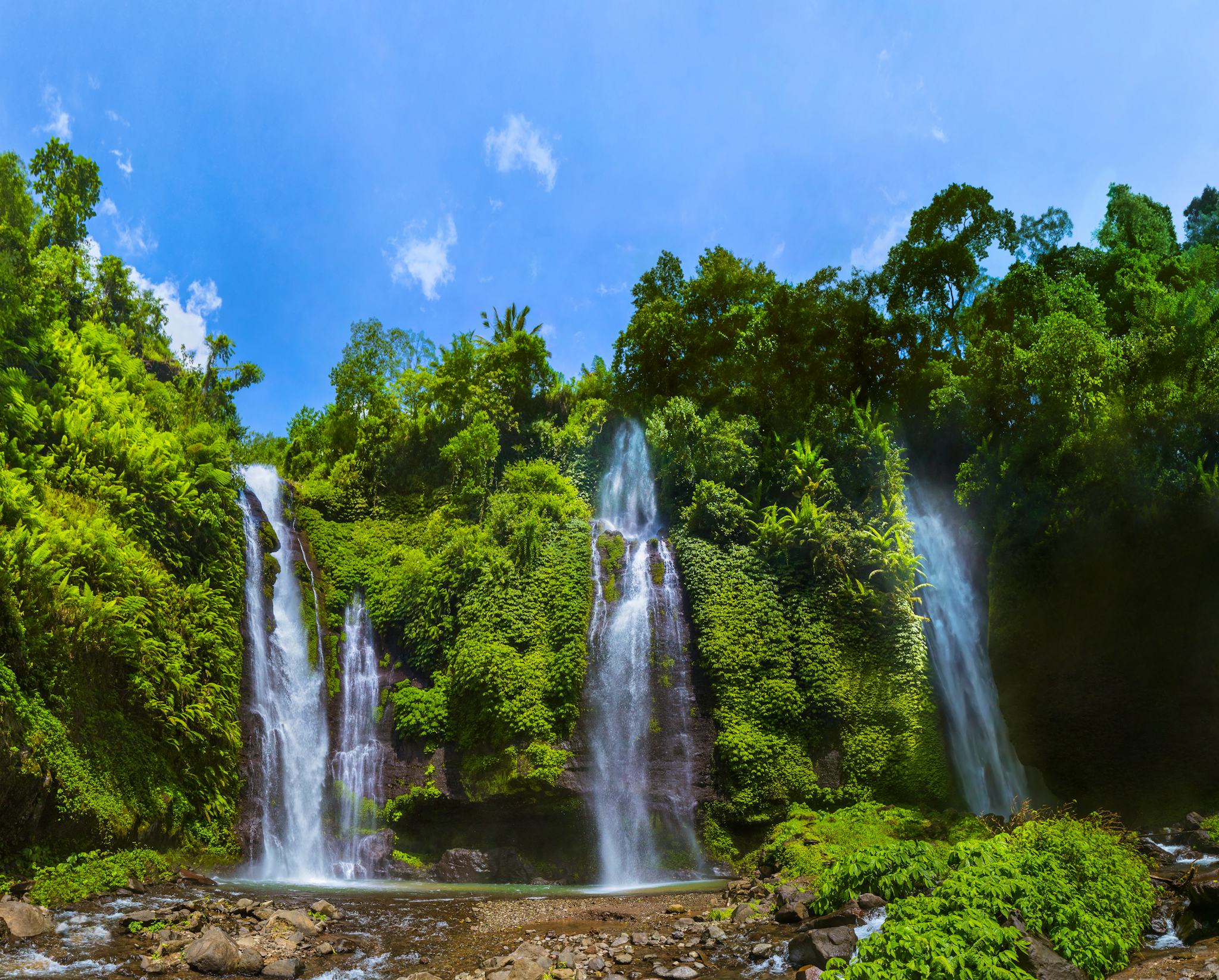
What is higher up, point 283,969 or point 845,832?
point 283,969

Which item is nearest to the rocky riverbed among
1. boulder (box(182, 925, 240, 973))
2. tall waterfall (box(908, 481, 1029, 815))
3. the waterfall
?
boulder (box(182, 925, 240, 973))

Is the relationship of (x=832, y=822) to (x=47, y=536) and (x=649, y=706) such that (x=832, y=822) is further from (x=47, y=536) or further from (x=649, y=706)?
(x=47, y=536)

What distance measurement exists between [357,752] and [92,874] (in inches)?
228

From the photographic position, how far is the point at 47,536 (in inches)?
441

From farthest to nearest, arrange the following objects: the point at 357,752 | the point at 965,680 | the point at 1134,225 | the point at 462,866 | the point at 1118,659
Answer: the point at 1134,225
the point at 965,680
the point at 357,752
the point at 462,866
the point at 1118,659

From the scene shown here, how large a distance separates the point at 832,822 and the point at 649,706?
4.11 meters

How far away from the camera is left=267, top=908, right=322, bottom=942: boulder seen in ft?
26.9

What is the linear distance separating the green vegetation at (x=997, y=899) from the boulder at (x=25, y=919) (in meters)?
8.27

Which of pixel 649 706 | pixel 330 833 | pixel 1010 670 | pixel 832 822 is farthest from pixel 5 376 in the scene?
pixel 1010 670

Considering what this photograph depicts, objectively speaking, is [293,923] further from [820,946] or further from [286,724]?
[286,724]

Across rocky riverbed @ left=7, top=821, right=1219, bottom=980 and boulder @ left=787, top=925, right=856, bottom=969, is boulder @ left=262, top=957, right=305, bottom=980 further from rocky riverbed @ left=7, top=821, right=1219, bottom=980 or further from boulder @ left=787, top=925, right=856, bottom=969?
boulder @ left=787, top=925, right=856, bottom=969

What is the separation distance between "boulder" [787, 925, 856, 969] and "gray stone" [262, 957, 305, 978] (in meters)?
4.88

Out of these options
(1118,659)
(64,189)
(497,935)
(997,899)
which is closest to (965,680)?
(1118,659)

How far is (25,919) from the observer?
25.4 ft
